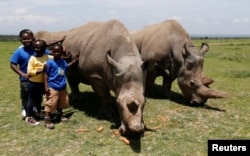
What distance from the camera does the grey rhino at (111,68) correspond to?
7530 mm

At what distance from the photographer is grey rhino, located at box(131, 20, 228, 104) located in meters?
11.0

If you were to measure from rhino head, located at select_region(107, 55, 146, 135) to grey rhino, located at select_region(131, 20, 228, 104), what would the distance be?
9.71 feet

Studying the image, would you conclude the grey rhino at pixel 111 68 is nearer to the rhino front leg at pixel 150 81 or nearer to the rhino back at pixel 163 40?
the rhino back at pixel 163 40

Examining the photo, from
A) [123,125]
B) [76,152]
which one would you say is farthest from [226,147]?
[76,152]

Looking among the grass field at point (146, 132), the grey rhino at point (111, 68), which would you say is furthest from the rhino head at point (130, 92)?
the grass field at point (146, 132)

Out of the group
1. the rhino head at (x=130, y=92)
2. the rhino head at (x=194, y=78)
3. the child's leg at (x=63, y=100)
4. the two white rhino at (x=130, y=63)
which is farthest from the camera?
the rhino head at (x=194, y=78)

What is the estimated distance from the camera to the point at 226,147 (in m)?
7.16

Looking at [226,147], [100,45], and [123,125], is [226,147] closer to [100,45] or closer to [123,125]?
[123,125]

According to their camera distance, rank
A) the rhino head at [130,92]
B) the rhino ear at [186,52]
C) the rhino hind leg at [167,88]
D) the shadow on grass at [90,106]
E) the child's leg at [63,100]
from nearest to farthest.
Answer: the rhino head at [130,92]
the child's leg at [63,100]
the shadow on grass at [90,106]
the rhino ear at [186,52]
the rhino hind leg at [167,88]

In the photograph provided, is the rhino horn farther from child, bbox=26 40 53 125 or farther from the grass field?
child, bbox=26 40 53 125

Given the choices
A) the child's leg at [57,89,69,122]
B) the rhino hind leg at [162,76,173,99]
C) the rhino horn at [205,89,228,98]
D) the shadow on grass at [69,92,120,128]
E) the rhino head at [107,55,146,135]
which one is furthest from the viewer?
the rhino hind leg at [162,76,173,99]

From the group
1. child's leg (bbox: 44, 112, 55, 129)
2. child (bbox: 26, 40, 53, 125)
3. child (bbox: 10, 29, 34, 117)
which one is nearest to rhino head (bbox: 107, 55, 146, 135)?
child (bbox: 26, 40, 53, 125)

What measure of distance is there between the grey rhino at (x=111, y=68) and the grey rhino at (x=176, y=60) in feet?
7.01

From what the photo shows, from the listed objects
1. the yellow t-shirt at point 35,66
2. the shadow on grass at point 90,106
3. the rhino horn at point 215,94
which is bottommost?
the shadow on grass at point 90,106
